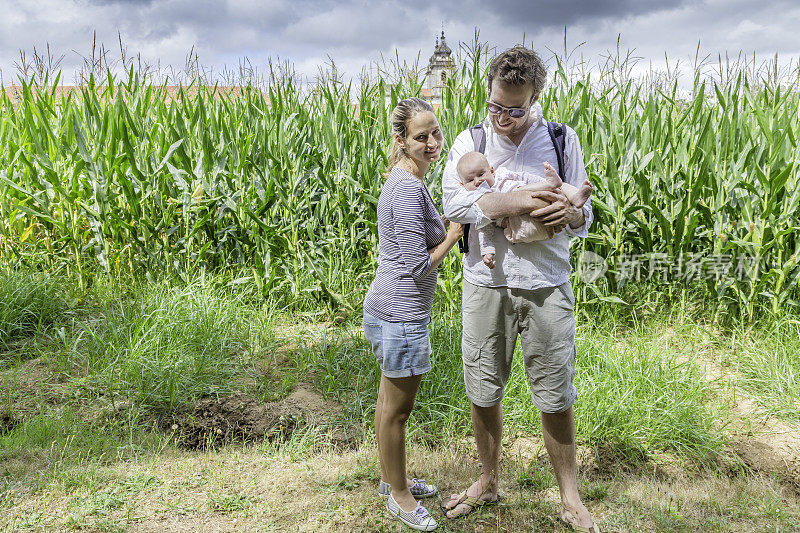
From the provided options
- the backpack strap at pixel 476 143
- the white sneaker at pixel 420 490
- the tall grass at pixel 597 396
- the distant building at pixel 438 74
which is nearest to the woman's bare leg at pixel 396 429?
the white sneaker at pixel 420 490

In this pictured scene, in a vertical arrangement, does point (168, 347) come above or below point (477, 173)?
below

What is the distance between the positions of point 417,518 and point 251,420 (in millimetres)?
1383

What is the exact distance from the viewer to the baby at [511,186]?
Result: 6.90 ft

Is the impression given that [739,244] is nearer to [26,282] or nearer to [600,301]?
[600,301]

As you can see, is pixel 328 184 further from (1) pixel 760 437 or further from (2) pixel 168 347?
(1) pixel 760 437

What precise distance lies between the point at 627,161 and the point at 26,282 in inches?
185

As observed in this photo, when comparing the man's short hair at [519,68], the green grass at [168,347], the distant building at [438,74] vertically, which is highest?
the distant building at [438,74]

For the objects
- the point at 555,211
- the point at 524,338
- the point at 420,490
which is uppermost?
the point at 555,211

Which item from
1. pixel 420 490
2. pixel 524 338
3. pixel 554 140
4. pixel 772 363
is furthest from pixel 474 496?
pixel 772 363

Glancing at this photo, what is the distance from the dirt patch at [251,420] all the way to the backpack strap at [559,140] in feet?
6.40

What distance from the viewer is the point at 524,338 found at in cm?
236

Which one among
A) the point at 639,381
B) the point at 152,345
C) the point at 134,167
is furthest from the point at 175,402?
the point at 639,381

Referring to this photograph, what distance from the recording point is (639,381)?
360 centimetres

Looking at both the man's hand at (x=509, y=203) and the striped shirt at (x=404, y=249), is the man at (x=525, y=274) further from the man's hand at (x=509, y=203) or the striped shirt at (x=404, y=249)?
the striped shirt at (x=404, y=249)
